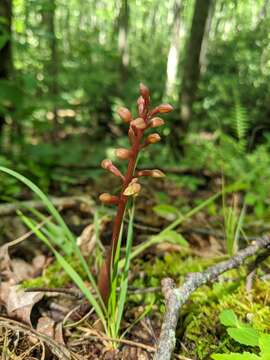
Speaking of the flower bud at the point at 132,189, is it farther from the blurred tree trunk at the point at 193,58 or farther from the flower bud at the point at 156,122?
the blurred tree trunk at the point at 193,58

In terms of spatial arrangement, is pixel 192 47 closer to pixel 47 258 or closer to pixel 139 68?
pixel 47 258

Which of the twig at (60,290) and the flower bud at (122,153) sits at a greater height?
the flower bud at (122,153)

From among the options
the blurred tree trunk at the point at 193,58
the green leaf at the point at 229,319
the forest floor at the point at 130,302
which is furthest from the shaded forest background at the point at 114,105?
the green leaf at the point at 229,319

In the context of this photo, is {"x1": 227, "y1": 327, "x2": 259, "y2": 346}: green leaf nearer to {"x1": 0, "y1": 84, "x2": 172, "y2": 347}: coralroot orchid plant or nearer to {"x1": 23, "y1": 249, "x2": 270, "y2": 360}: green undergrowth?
{"x1": 23, "y1": 249, "x2": 270, "y2": 360}: green undergrowth

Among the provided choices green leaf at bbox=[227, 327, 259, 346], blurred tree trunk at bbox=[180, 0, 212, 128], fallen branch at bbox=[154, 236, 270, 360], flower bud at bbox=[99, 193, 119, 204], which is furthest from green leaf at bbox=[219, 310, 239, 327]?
blurred tree trunk at bbox=[180, 0, 212, 128]

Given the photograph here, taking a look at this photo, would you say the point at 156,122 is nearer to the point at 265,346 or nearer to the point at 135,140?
the point at 135,140

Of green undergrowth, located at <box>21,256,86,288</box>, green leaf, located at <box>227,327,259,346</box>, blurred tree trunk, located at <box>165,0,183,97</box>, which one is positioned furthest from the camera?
blurred tree trunk, located at <box>165,0,183,97</box>

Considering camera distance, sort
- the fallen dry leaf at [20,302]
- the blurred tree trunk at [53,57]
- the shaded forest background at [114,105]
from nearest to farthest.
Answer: the fallen dry leaf at [20,302] < the shaded forest background at [114,105] < the blurred tree trunk at [53,57]
